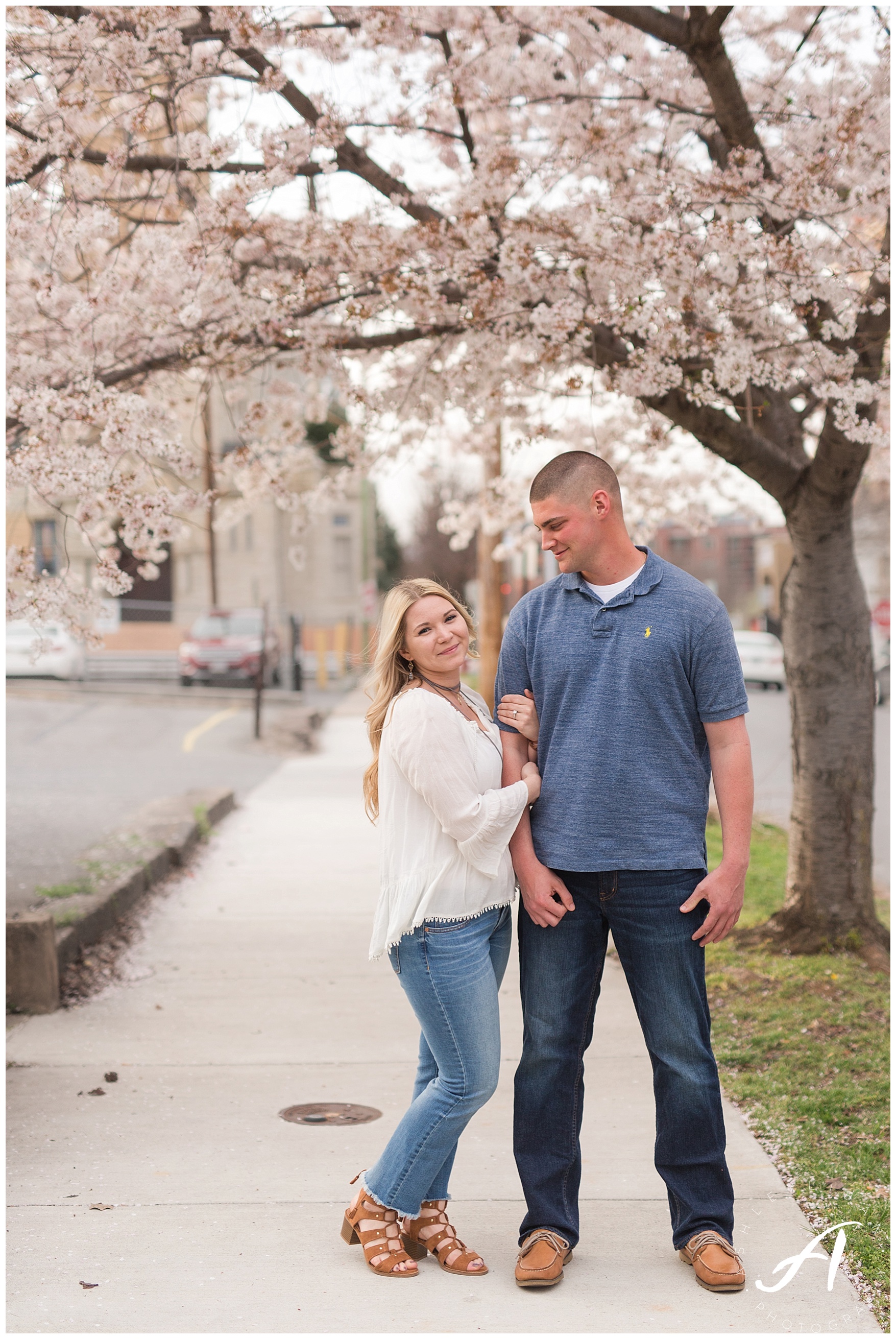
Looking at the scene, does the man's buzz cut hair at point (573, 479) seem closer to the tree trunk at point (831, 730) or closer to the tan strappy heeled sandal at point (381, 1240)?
the tan strappy heeled sandal at point (381, 1240)

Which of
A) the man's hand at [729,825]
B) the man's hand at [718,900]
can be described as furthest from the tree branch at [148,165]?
the man's hand at [718,900]

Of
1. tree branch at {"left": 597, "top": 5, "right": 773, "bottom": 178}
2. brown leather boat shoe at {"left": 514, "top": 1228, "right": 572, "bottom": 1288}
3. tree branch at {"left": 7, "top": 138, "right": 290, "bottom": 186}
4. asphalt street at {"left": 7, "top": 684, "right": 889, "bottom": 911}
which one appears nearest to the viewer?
brown leather boat shoe at {"left": 514, "top": 1228, "right": 572, "bottom": 1288}

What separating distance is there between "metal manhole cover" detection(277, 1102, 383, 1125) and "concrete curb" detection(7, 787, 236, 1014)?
176 cm

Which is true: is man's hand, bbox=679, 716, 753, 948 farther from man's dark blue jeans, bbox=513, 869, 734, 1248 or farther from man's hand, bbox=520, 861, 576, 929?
man's hand, bbox=520, 861, 576, 929

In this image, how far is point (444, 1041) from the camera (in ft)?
10.4

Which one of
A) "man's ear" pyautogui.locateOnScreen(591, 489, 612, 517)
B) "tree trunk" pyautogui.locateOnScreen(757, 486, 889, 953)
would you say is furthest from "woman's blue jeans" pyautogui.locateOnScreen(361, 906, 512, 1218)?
"tree trunk" pyautogui.locateOnScreen(757, 486, 889, 953)

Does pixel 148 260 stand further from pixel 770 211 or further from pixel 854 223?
pixel 854 223

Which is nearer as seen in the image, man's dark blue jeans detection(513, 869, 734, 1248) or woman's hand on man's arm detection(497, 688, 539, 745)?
man's dark blue jeans detection(513, 869, 734, 1248)

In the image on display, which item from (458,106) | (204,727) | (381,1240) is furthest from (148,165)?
(204,727)

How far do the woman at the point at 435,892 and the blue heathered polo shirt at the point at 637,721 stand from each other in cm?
13

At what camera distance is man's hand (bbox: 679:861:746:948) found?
3137mm

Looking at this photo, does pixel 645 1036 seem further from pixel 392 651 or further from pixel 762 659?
pixel 762 659

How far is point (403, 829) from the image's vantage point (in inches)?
126

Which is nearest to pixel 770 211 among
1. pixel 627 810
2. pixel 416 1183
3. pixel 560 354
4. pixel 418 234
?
pixel 560 354
